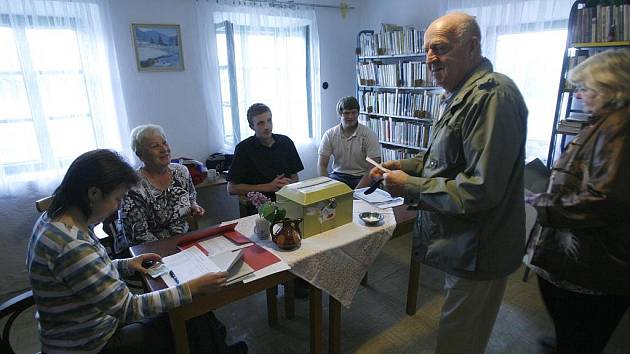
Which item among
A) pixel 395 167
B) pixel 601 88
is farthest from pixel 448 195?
pixel 601 88

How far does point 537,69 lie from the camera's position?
2.77 m

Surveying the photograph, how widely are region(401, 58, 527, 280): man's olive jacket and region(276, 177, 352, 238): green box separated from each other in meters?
0.45

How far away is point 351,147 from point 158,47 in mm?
1883

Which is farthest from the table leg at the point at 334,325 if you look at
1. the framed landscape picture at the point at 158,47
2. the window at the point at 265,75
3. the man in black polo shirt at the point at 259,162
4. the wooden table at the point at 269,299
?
the framed landscape picture at the point at 158,47

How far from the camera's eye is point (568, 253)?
51.8 inches

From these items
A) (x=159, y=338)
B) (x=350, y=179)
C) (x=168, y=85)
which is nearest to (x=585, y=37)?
(x=350, y=179)

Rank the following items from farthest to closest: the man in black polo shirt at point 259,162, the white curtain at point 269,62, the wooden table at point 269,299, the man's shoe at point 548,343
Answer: the white curtain at point 269,62 < the man in black polo shirt at point 259,162 < the man's shoe at point 548,343 < the wooden table at point 269,299

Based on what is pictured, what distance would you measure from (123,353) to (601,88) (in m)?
1.87

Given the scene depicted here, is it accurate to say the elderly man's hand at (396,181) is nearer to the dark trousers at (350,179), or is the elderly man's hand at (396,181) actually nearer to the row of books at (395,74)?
the dark trousers at (350,179)

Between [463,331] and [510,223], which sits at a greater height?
[510,223]

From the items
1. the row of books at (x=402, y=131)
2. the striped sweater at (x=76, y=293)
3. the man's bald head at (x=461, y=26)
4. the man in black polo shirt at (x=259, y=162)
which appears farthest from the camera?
the row of books at (x=402, y=131)

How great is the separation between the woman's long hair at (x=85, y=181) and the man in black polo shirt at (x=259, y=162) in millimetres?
1277

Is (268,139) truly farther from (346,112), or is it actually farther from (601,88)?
(601,88)

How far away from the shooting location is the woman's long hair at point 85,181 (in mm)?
1046
